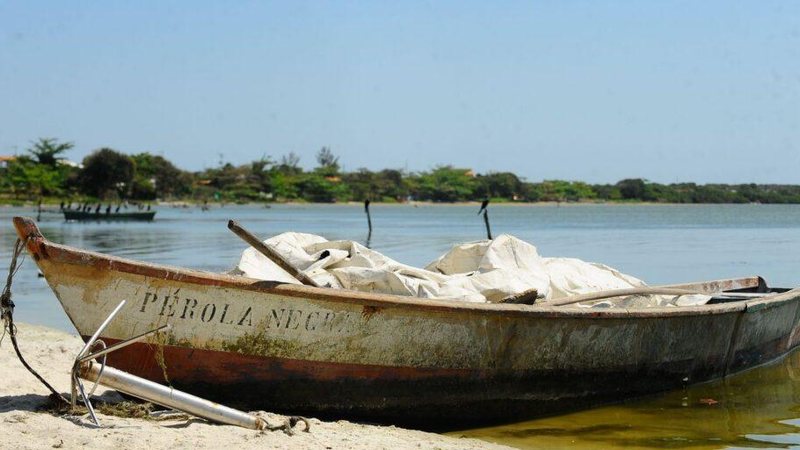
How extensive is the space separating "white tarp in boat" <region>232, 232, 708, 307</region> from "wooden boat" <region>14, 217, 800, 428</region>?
0.72 m

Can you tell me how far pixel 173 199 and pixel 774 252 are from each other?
88.8 m

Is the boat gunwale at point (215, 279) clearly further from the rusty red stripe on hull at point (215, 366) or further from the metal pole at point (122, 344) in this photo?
the rusty red stripe on hull at point (215, 366)

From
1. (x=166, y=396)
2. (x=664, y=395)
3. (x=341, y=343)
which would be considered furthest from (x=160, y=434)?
(x=664, y=395)

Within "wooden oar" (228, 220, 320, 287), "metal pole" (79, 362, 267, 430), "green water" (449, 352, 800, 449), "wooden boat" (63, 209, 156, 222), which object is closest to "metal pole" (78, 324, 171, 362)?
"metal pole" (79, 362, 267, 430)

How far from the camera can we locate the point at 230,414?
6.18 meters

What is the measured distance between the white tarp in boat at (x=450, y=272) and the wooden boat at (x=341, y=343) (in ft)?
2.35

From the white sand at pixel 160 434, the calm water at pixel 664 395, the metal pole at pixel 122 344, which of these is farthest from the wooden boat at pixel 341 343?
the calm water at pixel 664 395

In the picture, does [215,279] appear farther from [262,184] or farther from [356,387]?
[262,184]

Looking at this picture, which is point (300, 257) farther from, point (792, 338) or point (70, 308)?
point (792, 338)

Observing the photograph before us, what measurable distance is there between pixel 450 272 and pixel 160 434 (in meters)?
3.80

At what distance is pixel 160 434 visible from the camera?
5836 millimetres

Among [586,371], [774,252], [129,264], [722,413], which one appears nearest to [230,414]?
[129,264]

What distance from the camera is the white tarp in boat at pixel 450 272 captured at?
765 centimetres

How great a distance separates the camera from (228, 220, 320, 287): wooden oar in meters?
6.67
